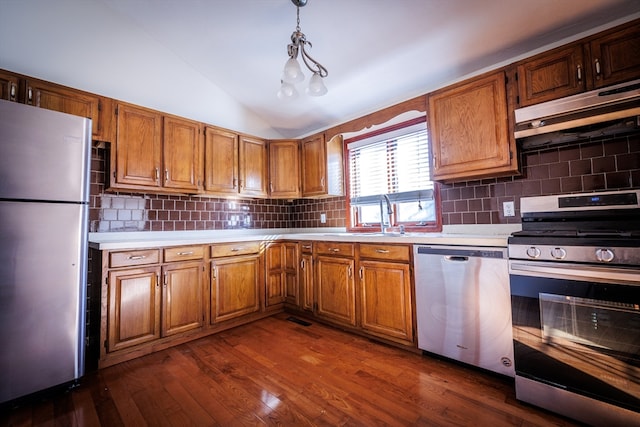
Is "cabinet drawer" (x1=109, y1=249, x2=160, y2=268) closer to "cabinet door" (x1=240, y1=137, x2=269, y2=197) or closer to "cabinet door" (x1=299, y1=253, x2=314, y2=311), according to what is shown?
"cabinet door" (x1=240, y1=137, x2=269, y2=197)

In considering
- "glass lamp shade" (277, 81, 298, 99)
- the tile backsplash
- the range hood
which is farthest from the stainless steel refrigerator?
the range hood

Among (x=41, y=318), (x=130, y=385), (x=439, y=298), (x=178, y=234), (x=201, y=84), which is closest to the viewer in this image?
(x=41, y=318)

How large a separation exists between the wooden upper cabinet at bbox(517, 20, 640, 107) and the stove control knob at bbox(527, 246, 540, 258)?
1.00 meters

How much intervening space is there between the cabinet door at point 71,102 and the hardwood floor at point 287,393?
74.7 inches

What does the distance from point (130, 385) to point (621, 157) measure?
349 cm

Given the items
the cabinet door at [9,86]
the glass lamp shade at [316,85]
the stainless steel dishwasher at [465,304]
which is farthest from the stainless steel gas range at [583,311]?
the cabinet door at [9,86]

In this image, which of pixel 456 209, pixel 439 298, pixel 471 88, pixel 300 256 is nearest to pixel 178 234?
pixel 300 256

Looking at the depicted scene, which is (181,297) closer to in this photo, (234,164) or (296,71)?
(234,164)

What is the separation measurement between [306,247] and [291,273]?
41 centimetres

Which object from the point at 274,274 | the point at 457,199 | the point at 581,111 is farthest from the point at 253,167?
the point at 581,111

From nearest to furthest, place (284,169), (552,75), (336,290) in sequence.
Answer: (552,75) → (336,290) → (284,169)

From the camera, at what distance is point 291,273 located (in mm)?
3135

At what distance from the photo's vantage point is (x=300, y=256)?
9.89 feet

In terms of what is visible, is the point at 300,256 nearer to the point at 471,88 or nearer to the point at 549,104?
the point at 471,88
